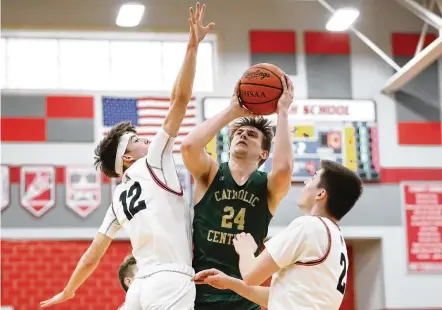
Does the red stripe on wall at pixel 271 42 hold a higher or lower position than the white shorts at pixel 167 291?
higher

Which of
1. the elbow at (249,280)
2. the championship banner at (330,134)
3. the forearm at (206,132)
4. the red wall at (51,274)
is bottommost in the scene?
the red wall at (51,274)

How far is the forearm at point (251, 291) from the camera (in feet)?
15.1

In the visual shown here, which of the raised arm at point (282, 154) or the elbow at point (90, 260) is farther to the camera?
the elbow at point (90, 260)

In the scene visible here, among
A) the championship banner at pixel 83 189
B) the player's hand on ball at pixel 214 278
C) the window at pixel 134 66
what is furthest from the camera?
the window at pixel 134 66

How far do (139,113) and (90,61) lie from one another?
1.26 meters

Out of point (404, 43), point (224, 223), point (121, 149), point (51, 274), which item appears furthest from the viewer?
point (404, 43)

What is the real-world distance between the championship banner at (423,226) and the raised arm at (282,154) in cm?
1000

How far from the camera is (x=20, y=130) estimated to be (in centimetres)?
1395

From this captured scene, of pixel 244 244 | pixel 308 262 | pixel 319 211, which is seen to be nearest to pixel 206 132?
pixel 244 244

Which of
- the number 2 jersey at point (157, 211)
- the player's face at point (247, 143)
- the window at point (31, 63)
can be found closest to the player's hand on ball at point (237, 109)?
the player's face at point (247, 143)

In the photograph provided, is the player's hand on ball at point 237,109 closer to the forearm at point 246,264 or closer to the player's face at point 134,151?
the player's face at point 134,151

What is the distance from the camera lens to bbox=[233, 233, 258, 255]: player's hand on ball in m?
4.73

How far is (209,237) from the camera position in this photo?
529 cm

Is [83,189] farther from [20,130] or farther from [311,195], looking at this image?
[311,195]
